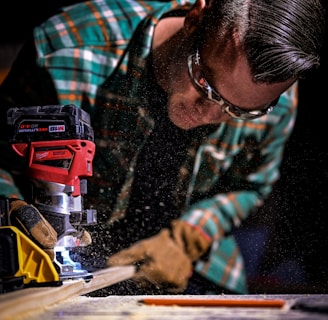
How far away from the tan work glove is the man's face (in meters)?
0.67

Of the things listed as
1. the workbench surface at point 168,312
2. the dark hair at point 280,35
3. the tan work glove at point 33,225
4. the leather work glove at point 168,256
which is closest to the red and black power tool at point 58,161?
the tan work glove at point 33,225

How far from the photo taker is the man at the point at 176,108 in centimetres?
156

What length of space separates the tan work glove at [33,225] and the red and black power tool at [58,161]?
57 mm

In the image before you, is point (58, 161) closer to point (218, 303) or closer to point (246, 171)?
point (218, 303)

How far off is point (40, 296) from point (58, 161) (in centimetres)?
47

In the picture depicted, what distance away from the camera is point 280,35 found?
148cm

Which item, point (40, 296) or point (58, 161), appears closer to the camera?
point (40, 296)

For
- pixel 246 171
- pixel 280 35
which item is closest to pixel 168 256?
pixel 246 171

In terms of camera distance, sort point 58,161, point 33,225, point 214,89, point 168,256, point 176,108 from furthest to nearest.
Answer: point 168,256, point 176,108, point 214,89, point 58,161, point 33,225

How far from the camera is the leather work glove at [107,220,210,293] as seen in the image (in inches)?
82.0

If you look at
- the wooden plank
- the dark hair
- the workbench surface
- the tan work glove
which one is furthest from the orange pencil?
the dark hair

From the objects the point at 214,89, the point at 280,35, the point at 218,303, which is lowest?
the point at 218,303

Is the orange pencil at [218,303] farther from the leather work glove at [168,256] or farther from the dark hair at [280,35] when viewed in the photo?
the leather work glove at [168,256]

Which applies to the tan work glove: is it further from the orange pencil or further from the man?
the man
